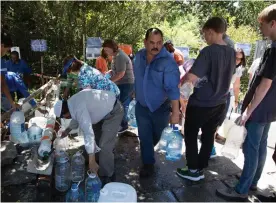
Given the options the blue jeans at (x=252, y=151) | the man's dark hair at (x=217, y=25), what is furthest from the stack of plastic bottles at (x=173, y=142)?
the man's dark hair at (x=217, y=25)

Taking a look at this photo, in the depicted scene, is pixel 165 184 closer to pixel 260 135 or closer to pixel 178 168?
pixel 178 168

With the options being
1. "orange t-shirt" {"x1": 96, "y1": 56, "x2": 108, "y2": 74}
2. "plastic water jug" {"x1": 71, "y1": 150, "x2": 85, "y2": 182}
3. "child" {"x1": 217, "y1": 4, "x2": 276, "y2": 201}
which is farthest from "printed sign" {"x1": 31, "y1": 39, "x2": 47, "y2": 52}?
"child" {"x1": 217, "y1": 4, "x2": 276, "y2": 201}

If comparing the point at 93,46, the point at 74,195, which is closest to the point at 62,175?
the point at 74,195

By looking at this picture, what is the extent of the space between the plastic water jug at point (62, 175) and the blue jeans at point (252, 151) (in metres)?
1.96

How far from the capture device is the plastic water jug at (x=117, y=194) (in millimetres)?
2398

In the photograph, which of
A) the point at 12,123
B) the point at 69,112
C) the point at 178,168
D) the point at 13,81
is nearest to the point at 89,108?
the point at 69,112

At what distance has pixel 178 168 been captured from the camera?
3668 millimetres

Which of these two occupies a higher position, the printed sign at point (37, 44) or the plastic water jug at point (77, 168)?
the printed sign at point (37, 44)

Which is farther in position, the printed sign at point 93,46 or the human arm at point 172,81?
the printed sign at point 93,46

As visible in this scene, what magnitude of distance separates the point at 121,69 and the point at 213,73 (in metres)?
1.98

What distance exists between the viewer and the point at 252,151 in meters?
2.87

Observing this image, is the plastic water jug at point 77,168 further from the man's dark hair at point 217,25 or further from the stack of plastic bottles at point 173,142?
the man's dark hair at point 217,25

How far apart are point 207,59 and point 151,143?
1328 mm

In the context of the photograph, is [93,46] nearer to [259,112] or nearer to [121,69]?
[121,69]
